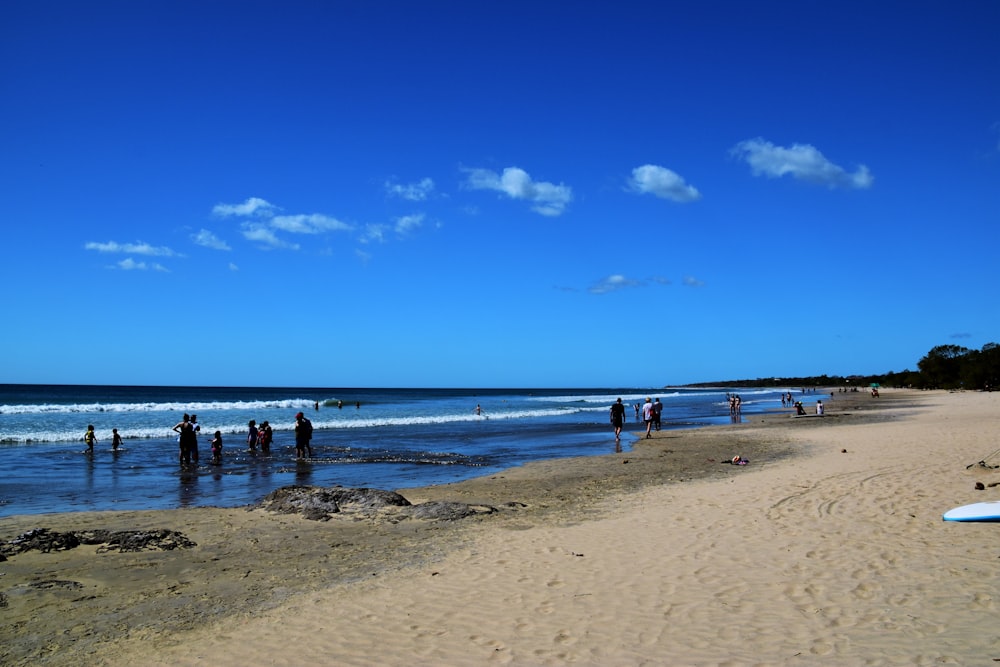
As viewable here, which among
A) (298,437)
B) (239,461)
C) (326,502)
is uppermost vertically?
(298,437)

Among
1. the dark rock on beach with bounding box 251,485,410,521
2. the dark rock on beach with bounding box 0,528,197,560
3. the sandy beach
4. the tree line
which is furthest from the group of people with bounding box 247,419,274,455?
the tree line

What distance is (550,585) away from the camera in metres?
6.94

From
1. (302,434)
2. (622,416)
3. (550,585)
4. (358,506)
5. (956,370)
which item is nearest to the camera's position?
(550,585)

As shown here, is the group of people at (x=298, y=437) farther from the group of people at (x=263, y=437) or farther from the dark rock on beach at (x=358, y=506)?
the dark rock on beach at (x=358, y=506)

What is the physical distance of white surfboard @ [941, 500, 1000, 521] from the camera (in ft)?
29.3

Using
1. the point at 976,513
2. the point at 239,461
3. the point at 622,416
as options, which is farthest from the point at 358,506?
the point at 622,416

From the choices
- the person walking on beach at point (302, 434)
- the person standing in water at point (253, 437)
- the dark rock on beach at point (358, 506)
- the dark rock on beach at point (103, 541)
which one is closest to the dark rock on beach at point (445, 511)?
the dark rock on beach at point (358, 506)

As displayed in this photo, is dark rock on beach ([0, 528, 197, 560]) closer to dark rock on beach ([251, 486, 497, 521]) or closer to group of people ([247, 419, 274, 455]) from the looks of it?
dark rock on beach ([251, 486, 497, 521])

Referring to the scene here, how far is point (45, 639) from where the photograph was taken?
19.7 feet

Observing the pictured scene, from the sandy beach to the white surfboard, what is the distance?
22cm

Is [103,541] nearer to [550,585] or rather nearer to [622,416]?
[550,585]

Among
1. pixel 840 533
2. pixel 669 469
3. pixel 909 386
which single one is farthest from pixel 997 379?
pixel 840 533

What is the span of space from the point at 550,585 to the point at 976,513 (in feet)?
20.6

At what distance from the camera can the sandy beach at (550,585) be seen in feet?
17.6
